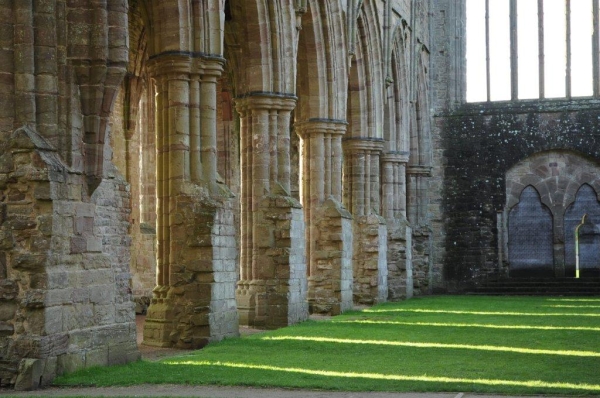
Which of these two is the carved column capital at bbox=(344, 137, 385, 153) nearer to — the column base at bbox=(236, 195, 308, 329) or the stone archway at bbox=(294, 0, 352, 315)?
the stone archway at bbox=(294, 0, 352, 315)

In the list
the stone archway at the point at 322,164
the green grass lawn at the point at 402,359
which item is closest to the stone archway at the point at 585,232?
the stone archway at the point at 322,164

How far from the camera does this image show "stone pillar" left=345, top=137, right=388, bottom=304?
875 inches

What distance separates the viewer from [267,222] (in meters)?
16.1

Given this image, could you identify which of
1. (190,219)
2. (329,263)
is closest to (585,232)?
(329,263)

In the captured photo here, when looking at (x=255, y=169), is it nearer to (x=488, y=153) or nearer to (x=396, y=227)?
(x=396, y=227)

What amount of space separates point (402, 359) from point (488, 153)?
1969 cm

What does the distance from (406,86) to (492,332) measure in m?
13.1

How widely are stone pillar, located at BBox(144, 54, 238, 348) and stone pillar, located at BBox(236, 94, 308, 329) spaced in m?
2.69

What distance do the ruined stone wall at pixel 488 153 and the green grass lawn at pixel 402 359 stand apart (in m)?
12.3

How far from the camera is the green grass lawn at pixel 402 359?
29.7ft

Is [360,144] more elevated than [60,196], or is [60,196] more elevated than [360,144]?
[360,144]

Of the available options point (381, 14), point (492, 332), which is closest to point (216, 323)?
point (492, 332)

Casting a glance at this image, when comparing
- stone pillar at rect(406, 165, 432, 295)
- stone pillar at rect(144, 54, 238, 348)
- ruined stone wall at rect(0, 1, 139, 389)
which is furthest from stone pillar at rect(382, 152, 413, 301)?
ruined stone wall at rect(0, 1, 139, 389)

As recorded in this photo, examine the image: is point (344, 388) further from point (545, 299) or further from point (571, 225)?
point (571, 225)
